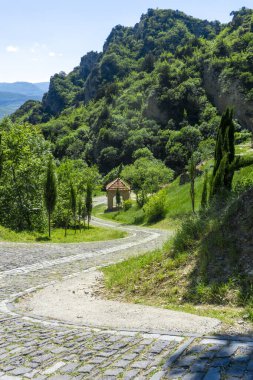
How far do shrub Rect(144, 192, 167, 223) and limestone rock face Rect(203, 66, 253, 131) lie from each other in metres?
47.5

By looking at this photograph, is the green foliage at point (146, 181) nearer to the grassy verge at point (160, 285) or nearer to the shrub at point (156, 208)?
the shrub at point (156, 208)

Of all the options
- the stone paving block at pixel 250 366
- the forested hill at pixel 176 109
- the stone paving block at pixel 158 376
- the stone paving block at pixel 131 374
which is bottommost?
the stone paving block at pixel 131 374

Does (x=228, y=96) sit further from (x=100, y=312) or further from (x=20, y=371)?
(x=20, y=371)

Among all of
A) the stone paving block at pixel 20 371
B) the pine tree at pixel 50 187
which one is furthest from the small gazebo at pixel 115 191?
the stone paving block at pixel 20 371

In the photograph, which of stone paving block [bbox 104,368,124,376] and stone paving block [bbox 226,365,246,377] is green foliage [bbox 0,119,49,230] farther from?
stone paving block [bbox 226,365,246,377]

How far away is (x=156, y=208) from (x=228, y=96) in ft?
215

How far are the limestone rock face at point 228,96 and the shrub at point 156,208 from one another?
47.5 meters

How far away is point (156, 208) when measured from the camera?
5672 centimetres

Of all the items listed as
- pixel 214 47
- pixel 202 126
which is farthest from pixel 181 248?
pixel 214 47

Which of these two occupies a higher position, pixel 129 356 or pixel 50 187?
pixel 50 187

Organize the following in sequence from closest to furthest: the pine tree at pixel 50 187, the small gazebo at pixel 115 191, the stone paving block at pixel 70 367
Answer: the stone paving block at pixel 70 367 < the pine tree at pixel 50 187 < the small gazebo at pixel 115 191

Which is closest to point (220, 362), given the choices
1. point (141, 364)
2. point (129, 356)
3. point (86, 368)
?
point (141, 364)

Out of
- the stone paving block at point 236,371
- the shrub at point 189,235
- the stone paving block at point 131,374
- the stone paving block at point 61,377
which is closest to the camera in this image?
the stone paving block at point 236,371

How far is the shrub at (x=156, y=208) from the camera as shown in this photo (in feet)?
184
